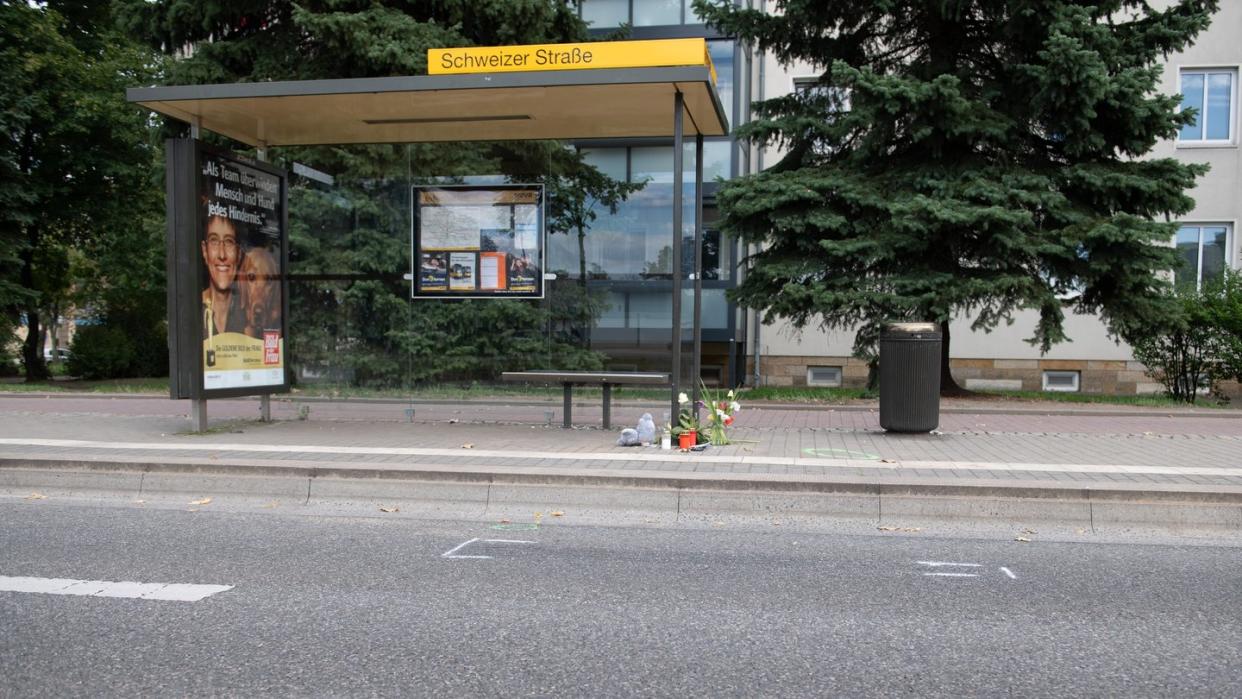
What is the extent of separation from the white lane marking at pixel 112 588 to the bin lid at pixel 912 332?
6754 millimetres

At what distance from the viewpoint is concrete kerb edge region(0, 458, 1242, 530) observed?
6.60 m

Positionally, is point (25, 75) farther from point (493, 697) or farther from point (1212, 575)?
point (1212, 575)

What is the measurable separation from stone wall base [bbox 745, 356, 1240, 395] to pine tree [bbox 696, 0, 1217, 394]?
600cm

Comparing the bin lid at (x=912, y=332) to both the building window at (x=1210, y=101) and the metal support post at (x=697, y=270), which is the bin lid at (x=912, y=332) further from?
the building window at (x=1210, y=101)

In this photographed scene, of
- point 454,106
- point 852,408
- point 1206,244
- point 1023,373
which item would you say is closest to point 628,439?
point 454,106

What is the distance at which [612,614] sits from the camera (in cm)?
448

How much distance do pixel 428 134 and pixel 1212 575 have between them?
890 centimetres

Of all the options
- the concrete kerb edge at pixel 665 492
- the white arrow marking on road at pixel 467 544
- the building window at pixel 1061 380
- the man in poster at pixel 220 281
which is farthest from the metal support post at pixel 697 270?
the building window at pixel 1061 380

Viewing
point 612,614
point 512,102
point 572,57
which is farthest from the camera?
point 512,102

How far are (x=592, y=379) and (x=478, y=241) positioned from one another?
7.95 feet

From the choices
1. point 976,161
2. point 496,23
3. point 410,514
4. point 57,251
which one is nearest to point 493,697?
point 410,514

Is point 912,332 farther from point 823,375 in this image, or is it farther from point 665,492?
point 823,375

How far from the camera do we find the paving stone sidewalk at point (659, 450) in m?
7.55

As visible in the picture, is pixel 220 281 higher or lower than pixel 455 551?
higher
